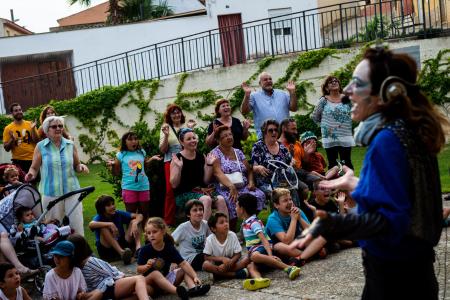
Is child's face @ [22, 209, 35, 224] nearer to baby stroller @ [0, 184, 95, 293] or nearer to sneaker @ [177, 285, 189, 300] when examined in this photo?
baby stroller @ [0, 184, 95, 293]

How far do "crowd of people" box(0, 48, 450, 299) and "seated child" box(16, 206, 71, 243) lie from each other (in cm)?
39

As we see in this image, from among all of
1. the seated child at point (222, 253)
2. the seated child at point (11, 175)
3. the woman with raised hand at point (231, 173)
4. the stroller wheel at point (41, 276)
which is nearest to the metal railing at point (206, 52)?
the woman with raised hand at point (231, 173)

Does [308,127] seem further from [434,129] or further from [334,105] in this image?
[434,129]

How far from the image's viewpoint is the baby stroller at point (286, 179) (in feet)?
30.3

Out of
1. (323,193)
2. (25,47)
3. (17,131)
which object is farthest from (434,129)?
(25,47)

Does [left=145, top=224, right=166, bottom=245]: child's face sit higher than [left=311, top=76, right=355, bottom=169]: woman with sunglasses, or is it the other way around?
[left=311, top=76, right=355, bottom=169]: woman with sunglasses

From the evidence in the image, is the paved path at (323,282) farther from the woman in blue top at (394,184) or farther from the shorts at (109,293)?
the woman in blue top at (394,184)

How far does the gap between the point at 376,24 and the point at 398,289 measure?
17.1 m

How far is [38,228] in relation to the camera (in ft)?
25.9

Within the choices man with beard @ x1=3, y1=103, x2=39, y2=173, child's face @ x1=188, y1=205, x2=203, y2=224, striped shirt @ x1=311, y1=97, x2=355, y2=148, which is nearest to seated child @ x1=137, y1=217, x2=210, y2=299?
child's face @ x1=188, y1=205, x2=203, y2=224

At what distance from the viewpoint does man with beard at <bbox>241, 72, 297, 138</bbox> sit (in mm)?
10820

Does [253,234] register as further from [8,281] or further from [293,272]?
[8,281]

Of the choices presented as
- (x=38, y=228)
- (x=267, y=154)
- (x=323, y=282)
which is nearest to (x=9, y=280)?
(x=38, y=228)

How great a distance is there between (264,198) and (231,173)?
499 millimetres
